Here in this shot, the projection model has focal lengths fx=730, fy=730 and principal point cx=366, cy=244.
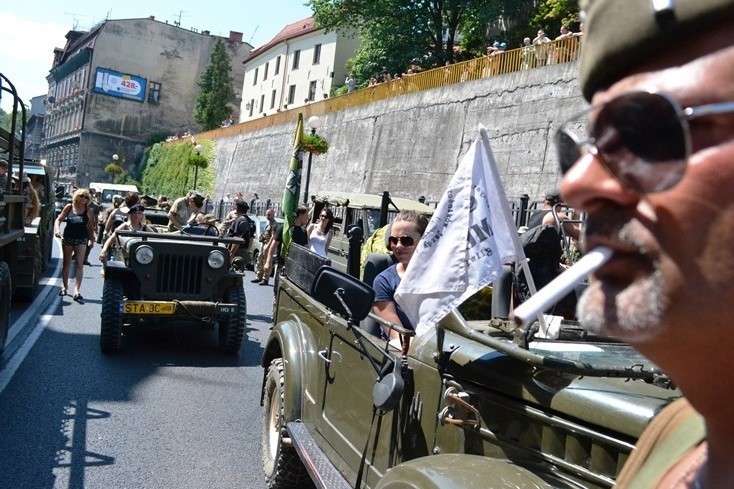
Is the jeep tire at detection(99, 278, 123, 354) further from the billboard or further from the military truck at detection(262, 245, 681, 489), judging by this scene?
the billboard

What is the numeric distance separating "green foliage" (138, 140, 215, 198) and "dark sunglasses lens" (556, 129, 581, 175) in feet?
147

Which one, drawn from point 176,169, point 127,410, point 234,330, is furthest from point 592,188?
point 176,169

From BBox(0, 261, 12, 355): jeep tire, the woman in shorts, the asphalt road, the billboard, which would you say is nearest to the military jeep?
the asphalt road

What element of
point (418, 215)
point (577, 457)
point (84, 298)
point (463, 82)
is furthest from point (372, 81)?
point (577, 457)

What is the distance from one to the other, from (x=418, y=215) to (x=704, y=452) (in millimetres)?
3923

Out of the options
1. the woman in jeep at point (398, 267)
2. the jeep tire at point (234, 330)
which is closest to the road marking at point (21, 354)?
the jeep tire at point (234, 330)

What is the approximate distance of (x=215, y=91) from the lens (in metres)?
71.8

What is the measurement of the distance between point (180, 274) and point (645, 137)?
340 inches

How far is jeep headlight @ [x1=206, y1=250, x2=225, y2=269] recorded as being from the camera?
918 centimetres

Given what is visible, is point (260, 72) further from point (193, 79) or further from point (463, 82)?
point (463, 82)

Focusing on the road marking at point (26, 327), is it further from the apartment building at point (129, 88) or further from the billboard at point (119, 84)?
the billboard at point (119, 84)

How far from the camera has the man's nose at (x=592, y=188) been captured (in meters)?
0.96

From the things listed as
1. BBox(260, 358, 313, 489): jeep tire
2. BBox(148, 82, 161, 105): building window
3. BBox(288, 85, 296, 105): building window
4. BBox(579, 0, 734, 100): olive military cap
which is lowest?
BBox(260, 358, 313, 489): jeep tire

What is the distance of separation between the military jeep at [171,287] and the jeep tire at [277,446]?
3.57 meters
